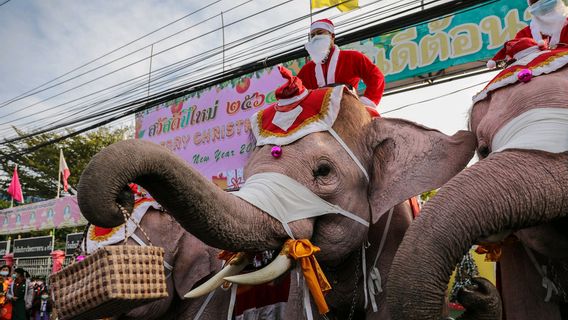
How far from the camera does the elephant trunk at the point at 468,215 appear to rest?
1.84 meters

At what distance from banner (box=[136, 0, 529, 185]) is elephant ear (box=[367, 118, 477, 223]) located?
4.49 ft

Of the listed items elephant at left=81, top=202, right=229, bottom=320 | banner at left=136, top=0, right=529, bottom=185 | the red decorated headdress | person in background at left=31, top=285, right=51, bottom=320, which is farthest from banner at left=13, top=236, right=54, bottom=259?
the red decorated headdress

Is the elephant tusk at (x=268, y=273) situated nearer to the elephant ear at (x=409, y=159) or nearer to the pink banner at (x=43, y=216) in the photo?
the elephant ear at (x=409, y=159)

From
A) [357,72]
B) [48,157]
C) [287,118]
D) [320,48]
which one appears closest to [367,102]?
[357,72]

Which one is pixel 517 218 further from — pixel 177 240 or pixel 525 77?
pixel 177 240

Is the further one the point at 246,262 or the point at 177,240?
the point at 177,240

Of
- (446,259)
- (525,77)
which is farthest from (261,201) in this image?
(525,77)

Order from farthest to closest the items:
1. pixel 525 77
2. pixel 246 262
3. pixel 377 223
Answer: pixel 377 223 → pixel 246 262 → pixel 525 77

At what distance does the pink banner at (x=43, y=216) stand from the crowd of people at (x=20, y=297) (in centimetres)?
193

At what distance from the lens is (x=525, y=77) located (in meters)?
2.55

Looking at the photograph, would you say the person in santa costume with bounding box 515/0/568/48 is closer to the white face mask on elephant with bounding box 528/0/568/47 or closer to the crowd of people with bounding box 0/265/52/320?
the white face mask on elephant with bounding box 528/0/568/47

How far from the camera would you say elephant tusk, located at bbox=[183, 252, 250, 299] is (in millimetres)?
2713

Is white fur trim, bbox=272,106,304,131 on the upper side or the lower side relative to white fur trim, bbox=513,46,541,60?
lower

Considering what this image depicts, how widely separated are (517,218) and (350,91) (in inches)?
65.0
